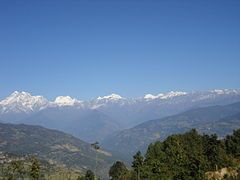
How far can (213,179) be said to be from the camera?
199125 mm

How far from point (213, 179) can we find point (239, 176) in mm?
12068

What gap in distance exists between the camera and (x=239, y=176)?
19462cm
